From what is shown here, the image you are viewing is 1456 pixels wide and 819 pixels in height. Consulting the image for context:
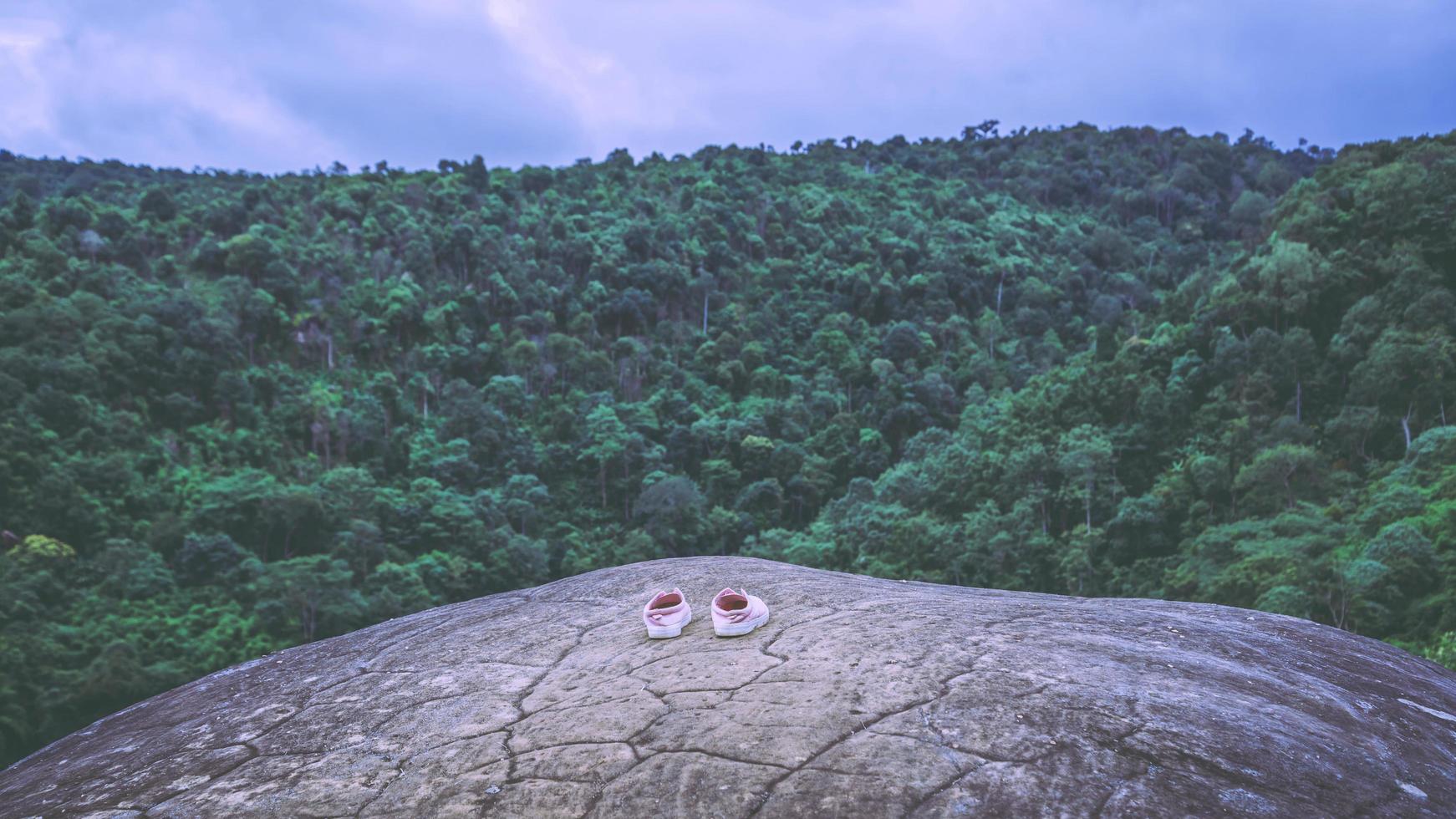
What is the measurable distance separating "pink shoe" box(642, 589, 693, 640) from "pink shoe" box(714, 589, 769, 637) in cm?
17

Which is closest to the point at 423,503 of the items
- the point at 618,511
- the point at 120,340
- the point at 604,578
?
Answer: the point at 618,511

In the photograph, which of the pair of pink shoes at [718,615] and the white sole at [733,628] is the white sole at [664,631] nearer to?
the pair of pink shoes at [718,615]

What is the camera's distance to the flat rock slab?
7.43 ft

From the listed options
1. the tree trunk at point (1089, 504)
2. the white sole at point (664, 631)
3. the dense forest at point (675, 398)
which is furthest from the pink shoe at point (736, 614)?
the tree trunk at point (1089, 504)

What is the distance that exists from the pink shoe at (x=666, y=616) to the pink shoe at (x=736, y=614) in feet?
0.55

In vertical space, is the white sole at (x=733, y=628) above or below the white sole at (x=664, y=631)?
above

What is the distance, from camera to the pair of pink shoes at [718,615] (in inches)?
141

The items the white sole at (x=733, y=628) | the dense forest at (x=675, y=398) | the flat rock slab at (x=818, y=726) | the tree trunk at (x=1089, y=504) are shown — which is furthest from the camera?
the tree trunk at (x=1089, y=504)

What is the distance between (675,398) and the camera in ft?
163

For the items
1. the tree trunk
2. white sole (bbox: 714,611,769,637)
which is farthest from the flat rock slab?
the tree trunk

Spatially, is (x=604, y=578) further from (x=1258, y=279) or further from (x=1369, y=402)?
(x=1258, y=279)

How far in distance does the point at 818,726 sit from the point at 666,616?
1264 mm

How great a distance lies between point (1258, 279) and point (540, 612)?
28.3m

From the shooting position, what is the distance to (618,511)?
43562 millimetres
